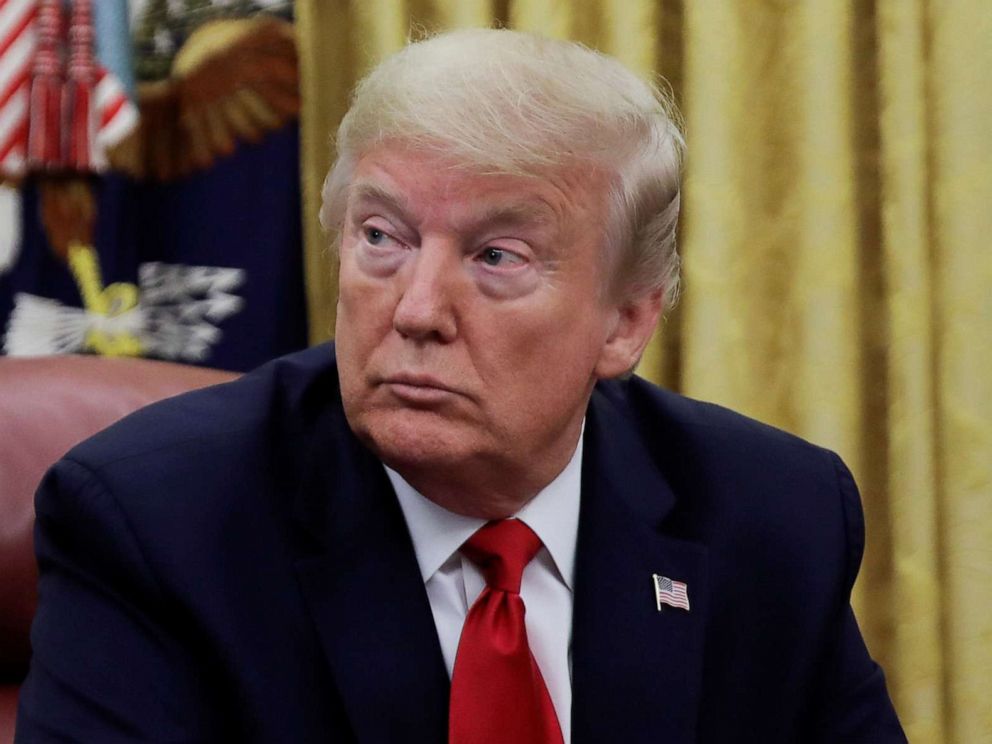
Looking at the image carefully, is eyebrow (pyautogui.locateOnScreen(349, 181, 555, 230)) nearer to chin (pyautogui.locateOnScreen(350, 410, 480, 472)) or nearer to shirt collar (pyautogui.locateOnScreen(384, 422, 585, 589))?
chin (pyautogui.locateOnScreen(350, 410, 480, 472))

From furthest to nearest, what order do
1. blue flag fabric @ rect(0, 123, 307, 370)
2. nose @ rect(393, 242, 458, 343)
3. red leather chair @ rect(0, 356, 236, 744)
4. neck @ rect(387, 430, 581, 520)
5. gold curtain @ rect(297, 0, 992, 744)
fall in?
blue flag fabric @ rect(0, 123, 307, 370), gold curtain @ rect(297, 0, 992, 744), red leather chair @ rect(0, 356, 236, 744), neck @ rect(387, 430, 581, 520), nose @ rect(393, 242, 458, 343)

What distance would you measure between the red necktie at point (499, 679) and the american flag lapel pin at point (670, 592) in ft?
0.58

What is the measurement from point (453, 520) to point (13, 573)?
56 cm

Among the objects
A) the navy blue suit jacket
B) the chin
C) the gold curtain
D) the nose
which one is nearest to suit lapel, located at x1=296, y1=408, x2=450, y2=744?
the navy blue suit jacket

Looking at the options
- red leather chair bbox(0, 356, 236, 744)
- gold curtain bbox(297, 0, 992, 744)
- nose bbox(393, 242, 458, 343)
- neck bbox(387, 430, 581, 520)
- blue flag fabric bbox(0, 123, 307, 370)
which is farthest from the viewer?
blue flag fabric bbox(0, 123, 307, 370)

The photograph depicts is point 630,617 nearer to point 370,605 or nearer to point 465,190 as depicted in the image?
point 370,605

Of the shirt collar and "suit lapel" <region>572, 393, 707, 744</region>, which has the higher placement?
the shirt collar

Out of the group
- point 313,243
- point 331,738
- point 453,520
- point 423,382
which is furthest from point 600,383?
point 313,243

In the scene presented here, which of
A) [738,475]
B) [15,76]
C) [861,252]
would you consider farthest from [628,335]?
[15,76]

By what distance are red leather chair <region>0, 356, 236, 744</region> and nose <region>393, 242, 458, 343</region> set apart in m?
0.55

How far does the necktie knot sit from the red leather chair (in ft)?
1.69

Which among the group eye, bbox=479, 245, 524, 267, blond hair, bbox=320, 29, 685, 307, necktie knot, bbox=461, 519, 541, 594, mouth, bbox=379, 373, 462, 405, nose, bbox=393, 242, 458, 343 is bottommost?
necktie knot, bbox=461, 519, 541, 594

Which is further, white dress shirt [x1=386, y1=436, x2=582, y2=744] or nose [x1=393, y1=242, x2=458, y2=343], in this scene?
white dress shirt [x1=386, y1=436, x2=582, y2=744]

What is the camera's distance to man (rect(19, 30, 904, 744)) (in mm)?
1336
